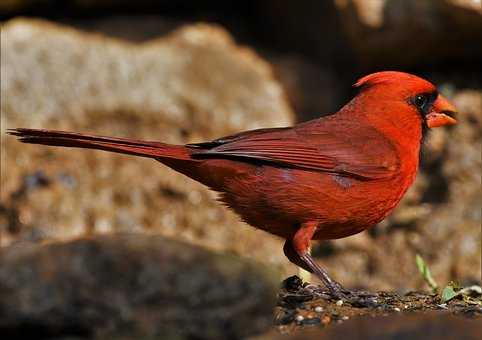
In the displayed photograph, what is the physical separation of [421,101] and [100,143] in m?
1.67

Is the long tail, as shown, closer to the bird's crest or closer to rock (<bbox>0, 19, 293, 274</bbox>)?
the bird's crest

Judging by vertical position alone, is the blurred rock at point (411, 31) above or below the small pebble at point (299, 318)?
above

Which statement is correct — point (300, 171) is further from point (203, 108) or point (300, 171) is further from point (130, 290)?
point (203, 108)

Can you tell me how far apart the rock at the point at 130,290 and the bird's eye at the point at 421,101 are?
2293mm

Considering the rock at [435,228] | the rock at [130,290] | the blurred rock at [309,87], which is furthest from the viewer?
the blurred rock at [309,87]

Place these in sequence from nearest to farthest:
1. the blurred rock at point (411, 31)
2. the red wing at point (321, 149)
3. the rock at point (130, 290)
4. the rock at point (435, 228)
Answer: the red wing at point (321, 149) < the rock at point (130, 290) < the rock at point (435, 228) < the blurred rock at point (411, 31)

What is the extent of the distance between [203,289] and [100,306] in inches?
31.4

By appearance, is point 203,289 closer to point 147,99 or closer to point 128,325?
point 128,325

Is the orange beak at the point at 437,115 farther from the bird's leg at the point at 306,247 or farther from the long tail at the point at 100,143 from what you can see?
the long tail at the point at 100,143

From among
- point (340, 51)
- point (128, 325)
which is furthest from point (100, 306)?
point (340, 51)

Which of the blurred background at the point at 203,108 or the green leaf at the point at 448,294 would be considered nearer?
the green leaf at the point at 448,294

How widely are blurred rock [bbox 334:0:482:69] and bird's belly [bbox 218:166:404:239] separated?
3109 mm

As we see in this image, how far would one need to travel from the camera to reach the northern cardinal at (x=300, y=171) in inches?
191

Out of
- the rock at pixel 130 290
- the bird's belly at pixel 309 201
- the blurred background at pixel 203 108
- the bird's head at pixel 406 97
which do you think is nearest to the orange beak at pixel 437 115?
the bird's head at pixel 406 97
